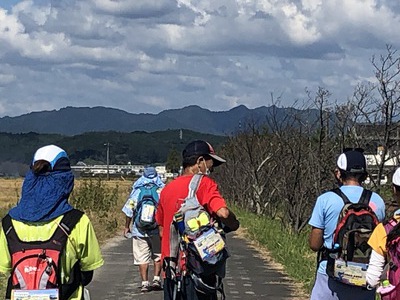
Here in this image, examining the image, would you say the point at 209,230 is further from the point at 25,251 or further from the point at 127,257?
the point at 127,257

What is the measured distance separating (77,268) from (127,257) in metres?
11.4

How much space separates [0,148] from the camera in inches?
6895

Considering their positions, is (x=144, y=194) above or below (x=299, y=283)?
above

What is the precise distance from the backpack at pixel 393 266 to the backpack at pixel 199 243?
149 centimetres

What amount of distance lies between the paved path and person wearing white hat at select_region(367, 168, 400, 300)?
242 inches

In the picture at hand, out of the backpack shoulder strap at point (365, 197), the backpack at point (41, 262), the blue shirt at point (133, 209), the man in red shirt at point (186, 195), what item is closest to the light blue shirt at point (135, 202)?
the blue shirt at point (133, 209)

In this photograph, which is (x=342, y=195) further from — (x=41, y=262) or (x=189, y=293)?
(x=41, y=262)

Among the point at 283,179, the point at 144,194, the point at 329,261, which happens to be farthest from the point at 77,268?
the point at 283,179

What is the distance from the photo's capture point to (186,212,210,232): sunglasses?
647 cm

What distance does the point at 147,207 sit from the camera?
11.6 meters

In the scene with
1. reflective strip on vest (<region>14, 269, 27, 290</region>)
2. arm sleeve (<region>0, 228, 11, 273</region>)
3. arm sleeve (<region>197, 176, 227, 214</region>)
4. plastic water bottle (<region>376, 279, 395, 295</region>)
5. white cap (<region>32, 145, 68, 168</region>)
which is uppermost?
white cap (<region>32, 145, 68, 168</region>)

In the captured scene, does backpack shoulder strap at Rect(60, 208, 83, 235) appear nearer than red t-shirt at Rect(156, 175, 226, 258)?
Yes

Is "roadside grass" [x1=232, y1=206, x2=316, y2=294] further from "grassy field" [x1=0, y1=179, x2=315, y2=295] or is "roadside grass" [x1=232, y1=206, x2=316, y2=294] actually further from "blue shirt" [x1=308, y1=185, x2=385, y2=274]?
"blue shirt" [x1=308, y1=185, x2=385, y2=274]

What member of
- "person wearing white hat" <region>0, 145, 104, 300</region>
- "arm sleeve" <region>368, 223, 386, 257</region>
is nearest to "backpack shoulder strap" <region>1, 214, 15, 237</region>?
"person wearing white hat" <region>0, 145, 104, 300</region>
